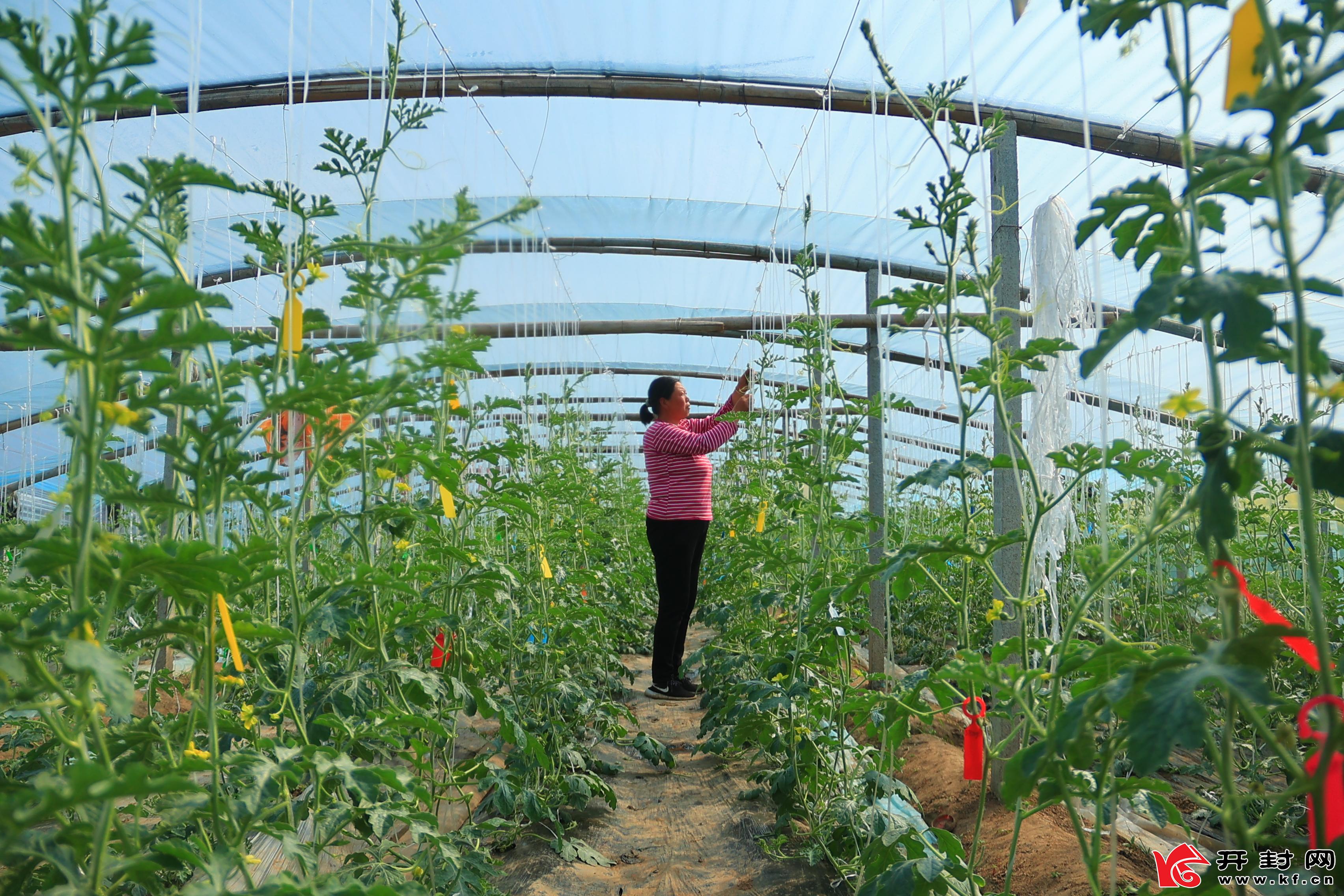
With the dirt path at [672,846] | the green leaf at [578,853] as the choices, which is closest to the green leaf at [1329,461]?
the dirt path at [672,846]

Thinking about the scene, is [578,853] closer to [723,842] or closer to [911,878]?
[723,842]

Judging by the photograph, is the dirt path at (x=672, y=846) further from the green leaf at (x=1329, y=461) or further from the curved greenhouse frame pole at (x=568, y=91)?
the curved greenhouse frame pole at (x=568, y=91)

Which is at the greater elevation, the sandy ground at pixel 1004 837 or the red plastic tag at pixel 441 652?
the red plastic tag at pixel 441 652

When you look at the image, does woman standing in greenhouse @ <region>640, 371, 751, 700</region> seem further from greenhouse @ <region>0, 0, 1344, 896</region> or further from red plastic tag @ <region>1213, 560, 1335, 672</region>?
red plastic tag @ <region>1213, 560, 1335, 672</region>

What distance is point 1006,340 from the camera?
3053 mm

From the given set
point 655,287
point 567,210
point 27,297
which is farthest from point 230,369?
point 655,287

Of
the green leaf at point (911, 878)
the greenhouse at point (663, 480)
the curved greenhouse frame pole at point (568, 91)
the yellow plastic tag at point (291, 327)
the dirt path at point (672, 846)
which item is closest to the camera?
the greenhouse at point (663, 480)

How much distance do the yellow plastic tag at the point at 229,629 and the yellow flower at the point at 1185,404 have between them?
51.1 inches

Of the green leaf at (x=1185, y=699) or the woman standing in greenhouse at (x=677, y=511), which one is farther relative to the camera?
the woman standing in greenhouse at (x=677, y=511)

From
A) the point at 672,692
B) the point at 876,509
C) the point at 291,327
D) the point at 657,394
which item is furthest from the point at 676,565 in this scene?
the point at 291,327

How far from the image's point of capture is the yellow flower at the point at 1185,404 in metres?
0.96

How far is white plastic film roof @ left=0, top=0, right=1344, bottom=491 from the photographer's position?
4.63m

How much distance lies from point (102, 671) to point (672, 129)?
6.43 meters

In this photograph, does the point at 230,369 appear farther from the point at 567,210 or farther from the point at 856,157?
the point at 567,210
